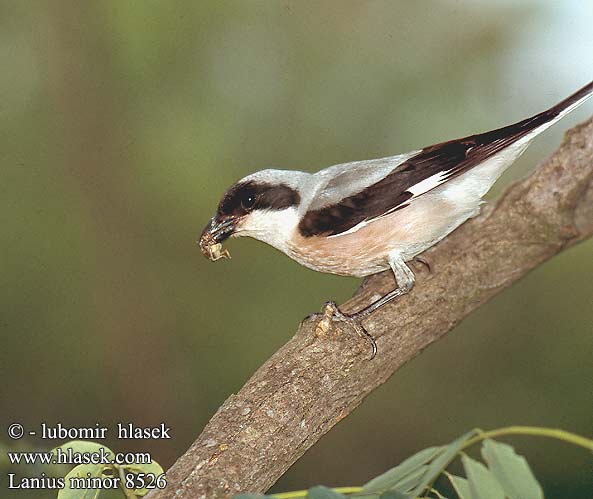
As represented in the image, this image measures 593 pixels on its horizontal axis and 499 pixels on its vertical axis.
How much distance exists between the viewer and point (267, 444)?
1.49 meters

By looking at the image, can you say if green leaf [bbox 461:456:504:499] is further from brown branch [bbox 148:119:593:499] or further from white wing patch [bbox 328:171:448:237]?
white wing patch [bbox 328:171:448:237]

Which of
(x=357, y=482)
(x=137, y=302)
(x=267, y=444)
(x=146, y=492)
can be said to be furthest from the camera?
(x=137, y=302)

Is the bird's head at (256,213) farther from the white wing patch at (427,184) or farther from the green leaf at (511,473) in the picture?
the green leaf at (511,473)

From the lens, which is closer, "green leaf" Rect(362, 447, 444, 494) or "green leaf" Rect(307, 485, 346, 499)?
"green leaf" Rect(307, 485, 346, 499)

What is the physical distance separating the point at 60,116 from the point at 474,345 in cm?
212

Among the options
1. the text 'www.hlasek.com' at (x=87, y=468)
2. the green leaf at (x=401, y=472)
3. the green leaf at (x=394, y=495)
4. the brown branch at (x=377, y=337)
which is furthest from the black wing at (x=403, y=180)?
the green leaf at (x=394, y=495)

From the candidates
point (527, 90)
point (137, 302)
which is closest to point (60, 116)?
point (137, 302)

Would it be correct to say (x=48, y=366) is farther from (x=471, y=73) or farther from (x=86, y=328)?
(x=471, y=73)

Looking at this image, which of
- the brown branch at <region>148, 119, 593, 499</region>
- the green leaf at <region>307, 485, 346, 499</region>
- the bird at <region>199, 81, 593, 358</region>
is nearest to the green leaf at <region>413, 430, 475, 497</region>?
A: the green leaf at <region>307, 485, 346, 499</region>

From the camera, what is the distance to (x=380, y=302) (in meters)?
2.00

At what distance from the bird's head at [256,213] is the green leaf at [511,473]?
3.87ft

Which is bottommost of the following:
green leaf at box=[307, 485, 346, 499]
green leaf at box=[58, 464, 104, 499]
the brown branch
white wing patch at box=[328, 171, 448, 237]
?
green leaf at box=[307, 485, 346, 499]

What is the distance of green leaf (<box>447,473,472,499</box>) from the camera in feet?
3.71

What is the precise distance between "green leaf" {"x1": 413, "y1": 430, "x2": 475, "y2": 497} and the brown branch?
1.64 feet
